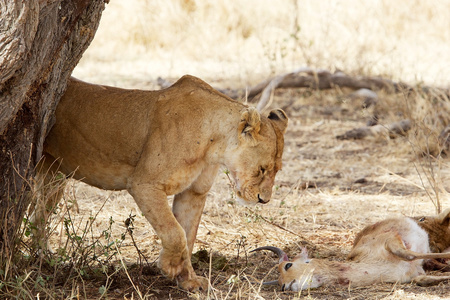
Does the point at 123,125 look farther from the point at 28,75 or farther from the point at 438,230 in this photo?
the point at 438,230

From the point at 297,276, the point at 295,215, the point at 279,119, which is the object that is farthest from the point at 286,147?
the point at 297,276

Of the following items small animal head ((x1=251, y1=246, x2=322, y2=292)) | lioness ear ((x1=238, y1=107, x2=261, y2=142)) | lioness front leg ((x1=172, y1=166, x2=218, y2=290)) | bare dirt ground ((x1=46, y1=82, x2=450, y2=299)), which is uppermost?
lioness ear ((x1=238, y1=107, x2=261, y2=142))

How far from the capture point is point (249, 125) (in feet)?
13.5

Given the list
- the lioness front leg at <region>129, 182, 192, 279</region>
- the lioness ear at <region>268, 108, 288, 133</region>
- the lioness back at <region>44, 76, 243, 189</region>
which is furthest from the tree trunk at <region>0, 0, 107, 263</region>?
the lioness ear at <region>268, 108, 288, 133</region>

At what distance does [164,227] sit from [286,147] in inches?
201

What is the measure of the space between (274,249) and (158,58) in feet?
35.0

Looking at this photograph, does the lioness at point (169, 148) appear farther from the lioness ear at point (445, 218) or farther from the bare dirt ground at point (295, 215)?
the lioness ear at point (445, 218)

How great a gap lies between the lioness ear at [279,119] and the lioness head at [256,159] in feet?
0.58

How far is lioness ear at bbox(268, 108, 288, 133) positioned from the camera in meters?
4.48

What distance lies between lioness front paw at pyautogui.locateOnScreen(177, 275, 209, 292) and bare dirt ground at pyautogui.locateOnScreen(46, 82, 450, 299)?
0.05 meters

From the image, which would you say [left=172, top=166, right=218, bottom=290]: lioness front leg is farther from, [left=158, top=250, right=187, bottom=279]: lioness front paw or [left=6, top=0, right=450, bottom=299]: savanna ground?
[left=158, top=250, right=187, bottom=279]: lioness front paw

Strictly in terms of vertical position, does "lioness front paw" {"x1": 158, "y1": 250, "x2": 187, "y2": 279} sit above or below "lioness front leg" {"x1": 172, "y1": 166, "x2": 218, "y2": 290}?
below

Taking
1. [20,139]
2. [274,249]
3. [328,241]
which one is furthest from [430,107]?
[20,139]

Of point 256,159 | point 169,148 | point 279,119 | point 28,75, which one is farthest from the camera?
point 279,119
